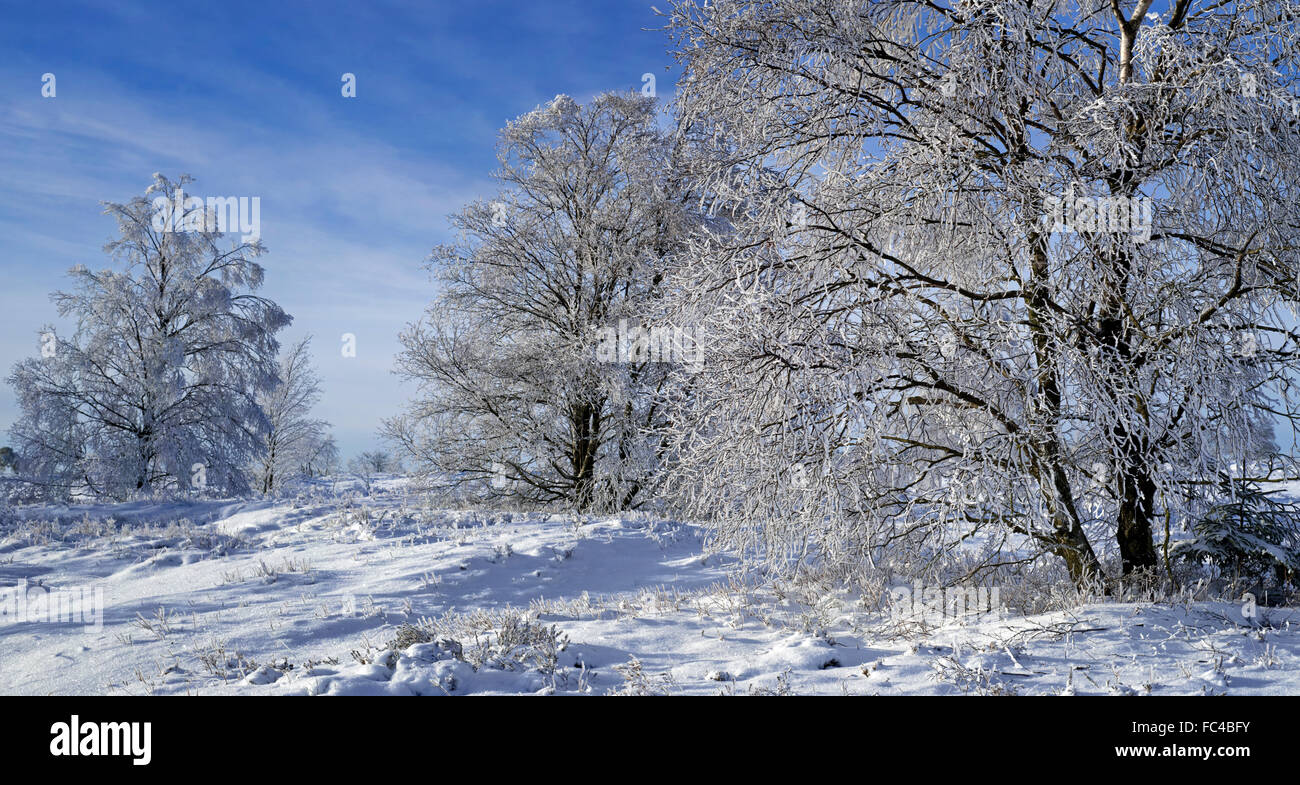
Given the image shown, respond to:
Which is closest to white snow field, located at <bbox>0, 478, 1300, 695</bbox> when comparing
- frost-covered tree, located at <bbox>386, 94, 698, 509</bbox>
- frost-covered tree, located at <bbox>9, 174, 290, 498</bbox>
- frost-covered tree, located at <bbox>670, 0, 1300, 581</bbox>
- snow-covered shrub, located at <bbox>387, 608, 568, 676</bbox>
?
snow-covered shrub, located at <bbox>387, 608, 568, 676</bbox>

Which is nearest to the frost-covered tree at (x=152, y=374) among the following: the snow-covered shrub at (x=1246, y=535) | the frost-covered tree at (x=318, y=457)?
the frost-covered tree at (x=318, y=457)

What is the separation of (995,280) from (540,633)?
17.3 feet

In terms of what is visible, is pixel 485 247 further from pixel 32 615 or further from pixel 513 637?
pixel 513 637

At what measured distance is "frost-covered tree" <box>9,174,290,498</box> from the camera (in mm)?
18719

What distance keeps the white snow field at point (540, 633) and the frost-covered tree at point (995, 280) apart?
92 centimetres

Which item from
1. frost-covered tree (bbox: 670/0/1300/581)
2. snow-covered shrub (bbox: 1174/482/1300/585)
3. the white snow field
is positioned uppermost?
frost-covered tree (bbox: 670/0/1300/581)

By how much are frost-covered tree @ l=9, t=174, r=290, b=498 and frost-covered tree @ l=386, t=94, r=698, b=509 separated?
853cm

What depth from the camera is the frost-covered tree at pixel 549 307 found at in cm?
1380

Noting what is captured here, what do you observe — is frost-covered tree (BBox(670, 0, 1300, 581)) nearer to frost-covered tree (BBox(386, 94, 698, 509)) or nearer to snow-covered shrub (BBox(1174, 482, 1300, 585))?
snow-covered shrub (BBox(1174, 482, 1300, 585))

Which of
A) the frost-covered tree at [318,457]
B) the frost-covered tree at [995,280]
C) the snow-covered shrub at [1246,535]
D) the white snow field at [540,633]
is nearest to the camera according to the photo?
the white snow field at [540,633]

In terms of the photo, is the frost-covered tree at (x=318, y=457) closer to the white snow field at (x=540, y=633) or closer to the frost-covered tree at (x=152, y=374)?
the frost-covered tree at (x=152, y=374)

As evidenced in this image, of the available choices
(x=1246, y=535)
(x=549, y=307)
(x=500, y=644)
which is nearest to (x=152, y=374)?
(x=549, y=307)

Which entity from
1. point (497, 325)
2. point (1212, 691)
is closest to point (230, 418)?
point (497, 325)
